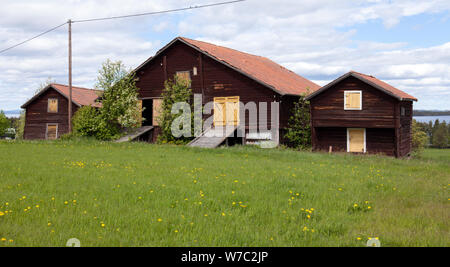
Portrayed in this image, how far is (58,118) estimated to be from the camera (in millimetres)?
45000

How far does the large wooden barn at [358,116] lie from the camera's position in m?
27.3

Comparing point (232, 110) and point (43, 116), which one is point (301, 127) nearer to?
point (232, 110)

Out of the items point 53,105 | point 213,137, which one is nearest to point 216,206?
point 213,137

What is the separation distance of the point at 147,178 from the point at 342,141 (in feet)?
66.9

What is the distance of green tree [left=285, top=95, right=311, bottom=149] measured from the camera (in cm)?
3117

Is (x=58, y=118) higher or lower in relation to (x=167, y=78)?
lower

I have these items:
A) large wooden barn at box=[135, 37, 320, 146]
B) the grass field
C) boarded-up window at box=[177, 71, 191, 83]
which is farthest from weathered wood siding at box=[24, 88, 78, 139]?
the grass field

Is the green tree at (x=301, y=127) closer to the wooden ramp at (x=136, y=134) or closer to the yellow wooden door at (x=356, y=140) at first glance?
the yellow wooden door at (x=356, y=140)

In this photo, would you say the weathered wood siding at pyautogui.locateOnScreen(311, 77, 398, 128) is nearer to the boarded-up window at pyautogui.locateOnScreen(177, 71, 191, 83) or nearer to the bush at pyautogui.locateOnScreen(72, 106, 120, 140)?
the boarded-up window at pyautogui.locateOnScreen(177, 71, 191, 83)

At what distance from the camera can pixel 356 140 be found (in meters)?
30.2

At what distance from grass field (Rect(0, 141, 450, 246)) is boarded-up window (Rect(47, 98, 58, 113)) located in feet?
99.8

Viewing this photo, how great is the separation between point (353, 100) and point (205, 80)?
11311mm
